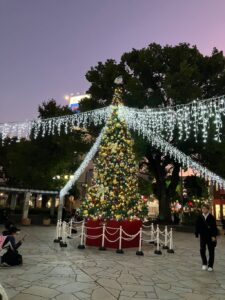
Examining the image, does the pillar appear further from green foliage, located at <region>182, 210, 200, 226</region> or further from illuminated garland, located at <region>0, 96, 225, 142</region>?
green foliage, located at <region>182, 210, 200, 226</region>

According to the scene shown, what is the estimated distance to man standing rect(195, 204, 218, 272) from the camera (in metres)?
8.25

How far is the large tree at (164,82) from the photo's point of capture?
22.3 metres

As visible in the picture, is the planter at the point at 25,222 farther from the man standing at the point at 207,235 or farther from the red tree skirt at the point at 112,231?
the man standing at the point at 207,235

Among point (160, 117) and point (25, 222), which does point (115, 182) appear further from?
point (25, 222)

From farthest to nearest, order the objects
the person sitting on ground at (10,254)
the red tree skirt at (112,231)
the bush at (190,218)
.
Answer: the bush at (190,218), the red tree skirt at (112,231), the person sitting on ground at (10,254)

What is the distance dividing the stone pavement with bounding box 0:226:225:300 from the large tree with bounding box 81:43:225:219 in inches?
541

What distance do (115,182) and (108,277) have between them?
5.90m

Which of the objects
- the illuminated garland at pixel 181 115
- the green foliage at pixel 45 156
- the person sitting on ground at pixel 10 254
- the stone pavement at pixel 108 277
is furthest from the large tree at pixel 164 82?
the person sitting on ground at pixel 10 254

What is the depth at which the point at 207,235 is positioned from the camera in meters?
8.38

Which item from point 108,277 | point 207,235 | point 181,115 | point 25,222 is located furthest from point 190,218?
point 108,277

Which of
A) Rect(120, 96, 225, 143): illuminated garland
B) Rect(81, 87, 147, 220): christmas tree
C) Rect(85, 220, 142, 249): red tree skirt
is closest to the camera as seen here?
Rect(120, 96, 225, 143): illuminated garland

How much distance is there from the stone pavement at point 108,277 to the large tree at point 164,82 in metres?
13.8

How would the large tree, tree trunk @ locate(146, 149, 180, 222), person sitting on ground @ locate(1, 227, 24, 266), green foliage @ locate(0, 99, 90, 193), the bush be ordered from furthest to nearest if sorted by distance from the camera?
green foliage @ locate(0, 99, 90, 193) < tree trunk @ locate(146, 149, 180, 222) < the bush < the large tree < person sitting on ground @ locate(1, 227, 24, 266)

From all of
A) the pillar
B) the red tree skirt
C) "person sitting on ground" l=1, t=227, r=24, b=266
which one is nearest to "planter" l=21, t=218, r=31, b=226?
the pillar
